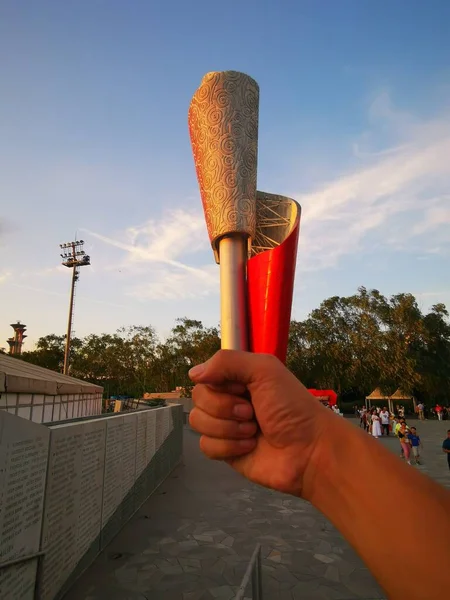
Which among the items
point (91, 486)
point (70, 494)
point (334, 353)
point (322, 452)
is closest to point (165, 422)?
point (91, 486)

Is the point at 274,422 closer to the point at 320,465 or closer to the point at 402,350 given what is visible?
the point at 320,465

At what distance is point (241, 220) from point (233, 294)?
3.25ft

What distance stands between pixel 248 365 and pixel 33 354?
44.8 m

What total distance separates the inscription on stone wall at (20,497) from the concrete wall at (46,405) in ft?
7.77

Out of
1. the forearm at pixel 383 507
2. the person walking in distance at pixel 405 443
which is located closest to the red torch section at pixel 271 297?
the forearm at pixel 383 507

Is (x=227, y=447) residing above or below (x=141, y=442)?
above

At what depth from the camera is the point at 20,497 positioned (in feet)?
10.1

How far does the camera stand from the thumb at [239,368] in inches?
49.1

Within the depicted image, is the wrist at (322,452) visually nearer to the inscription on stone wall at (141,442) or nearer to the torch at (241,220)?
the torch at (241,220)

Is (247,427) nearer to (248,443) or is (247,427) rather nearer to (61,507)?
(248,443)

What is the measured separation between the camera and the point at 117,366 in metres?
40.0

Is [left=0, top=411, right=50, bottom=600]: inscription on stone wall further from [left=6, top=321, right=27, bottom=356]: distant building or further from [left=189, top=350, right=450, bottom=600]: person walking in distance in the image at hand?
[left=6, top=321, right=27, bottom=356]: distant building

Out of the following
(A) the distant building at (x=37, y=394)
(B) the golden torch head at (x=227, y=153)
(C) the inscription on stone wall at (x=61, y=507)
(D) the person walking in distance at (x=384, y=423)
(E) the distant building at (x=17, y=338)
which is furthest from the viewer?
(E) the distant building at (x=17, y=338)

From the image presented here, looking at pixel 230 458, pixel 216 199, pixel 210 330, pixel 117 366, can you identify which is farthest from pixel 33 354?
pixel 230 458
